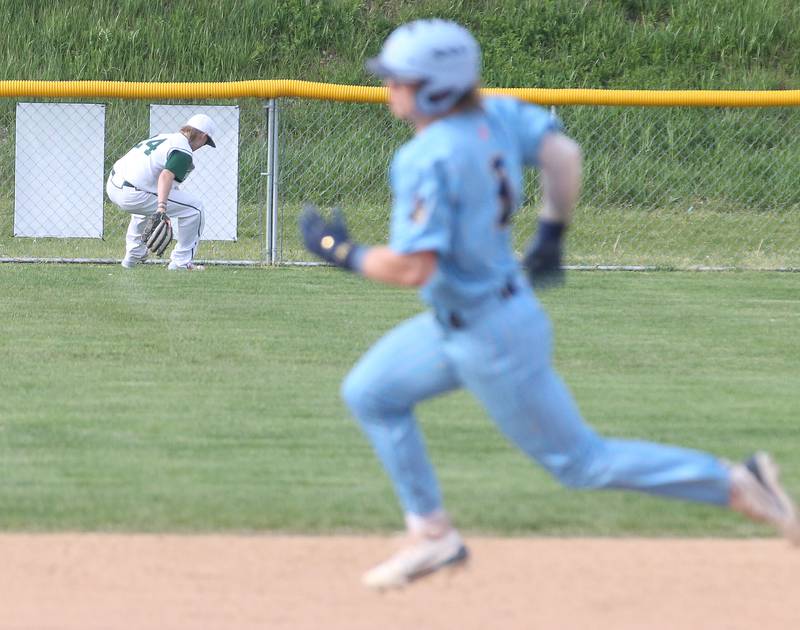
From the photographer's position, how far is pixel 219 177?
14.0m

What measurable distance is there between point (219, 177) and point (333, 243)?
33.4 feet

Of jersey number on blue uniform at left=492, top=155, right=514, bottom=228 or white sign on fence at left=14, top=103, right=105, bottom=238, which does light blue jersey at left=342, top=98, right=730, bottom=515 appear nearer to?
jersey number on blue uniform at left=492, top=155, right=514, bottom=228

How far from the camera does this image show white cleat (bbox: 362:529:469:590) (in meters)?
4.30

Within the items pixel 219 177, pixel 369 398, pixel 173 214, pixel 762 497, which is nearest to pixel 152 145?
pixel 173 214

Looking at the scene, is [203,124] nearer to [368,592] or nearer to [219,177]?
[219,177]

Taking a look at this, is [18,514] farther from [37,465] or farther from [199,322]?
[199,322]

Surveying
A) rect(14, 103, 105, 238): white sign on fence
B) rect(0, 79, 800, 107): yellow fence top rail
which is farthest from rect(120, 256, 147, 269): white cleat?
rect(0, 79, 800, 107): yellow fence top rail

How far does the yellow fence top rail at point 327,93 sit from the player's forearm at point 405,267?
9.37 m

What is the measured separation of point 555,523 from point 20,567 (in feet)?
6.50

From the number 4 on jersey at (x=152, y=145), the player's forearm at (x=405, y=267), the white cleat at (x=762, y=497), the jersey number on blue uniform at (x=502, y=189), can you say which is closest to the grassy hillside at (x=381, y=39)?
the number 4 on jersey at (x=152, y=145)

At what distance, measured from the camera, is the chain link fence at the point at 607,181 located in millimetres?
15164

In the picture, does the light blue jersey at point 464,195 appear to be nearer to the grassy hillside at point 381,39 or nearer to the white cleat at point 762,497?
the white cleat at point 762,497

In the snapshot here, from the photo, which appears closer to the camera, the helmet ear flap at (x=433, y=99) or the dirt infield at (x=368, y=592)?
the helmet ear flap at (x=433, y=99)

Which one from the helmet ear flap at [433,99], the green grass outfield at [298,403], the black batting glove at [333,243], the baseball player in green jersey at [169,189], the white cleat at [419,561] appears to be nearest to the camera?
the helmet ear flap at [433,99]
